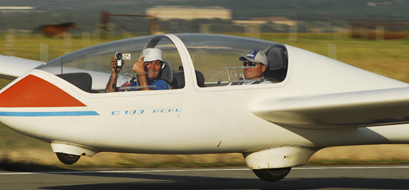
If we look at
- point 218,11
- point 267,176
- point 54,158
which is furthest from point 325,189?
point 218,11

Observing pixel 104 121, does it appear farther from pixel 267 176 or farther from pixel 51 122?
pixel 267 176

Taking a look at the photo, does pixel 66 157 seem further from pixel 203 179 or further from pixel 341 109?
pixel 341 109

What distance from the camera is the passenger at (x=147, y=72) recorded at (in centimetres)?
712

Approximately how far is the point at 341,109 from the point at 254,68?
122cm

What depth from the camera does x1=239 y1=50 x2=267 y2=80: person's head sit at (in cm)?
754

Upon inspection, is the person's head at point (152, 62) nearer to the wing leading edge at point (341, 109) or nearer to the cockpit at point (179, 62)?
the cockpit at point (179, 62)

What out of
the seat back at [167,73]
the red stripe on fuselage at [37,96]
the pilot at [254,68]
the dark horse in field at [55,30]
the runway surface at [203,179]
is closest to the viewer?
the red stripe on fuselage at [37,96]

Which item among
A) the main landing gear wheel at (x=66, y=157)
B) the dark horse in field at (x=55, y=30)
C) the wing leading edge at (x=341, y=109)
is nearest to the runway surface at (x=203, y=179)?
the main landing gear wheel at (x=66, y=157)

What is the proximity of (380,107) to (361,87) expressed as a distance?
944 mm

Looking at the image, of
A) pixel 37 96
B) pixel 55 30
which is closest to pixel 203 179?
pixel 37 96

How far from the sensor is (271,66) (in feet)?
25.0

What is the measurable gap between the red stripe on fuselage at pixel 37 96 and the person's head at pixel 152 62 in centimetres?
93

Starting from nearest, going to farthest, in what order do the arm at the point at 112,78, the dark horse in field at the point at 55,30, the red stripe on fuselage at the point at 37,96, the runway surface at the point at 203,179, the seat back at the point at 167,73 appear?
1. the red stripe on fuselage at the point at 37,96
2. the arm at the point at 112,78
3. the seat back at the point at 167,73
4. the runway surface at the point at 203,179
5. the dark horse in field at the point at 55,30

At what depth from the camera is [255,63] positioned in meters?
7.59
